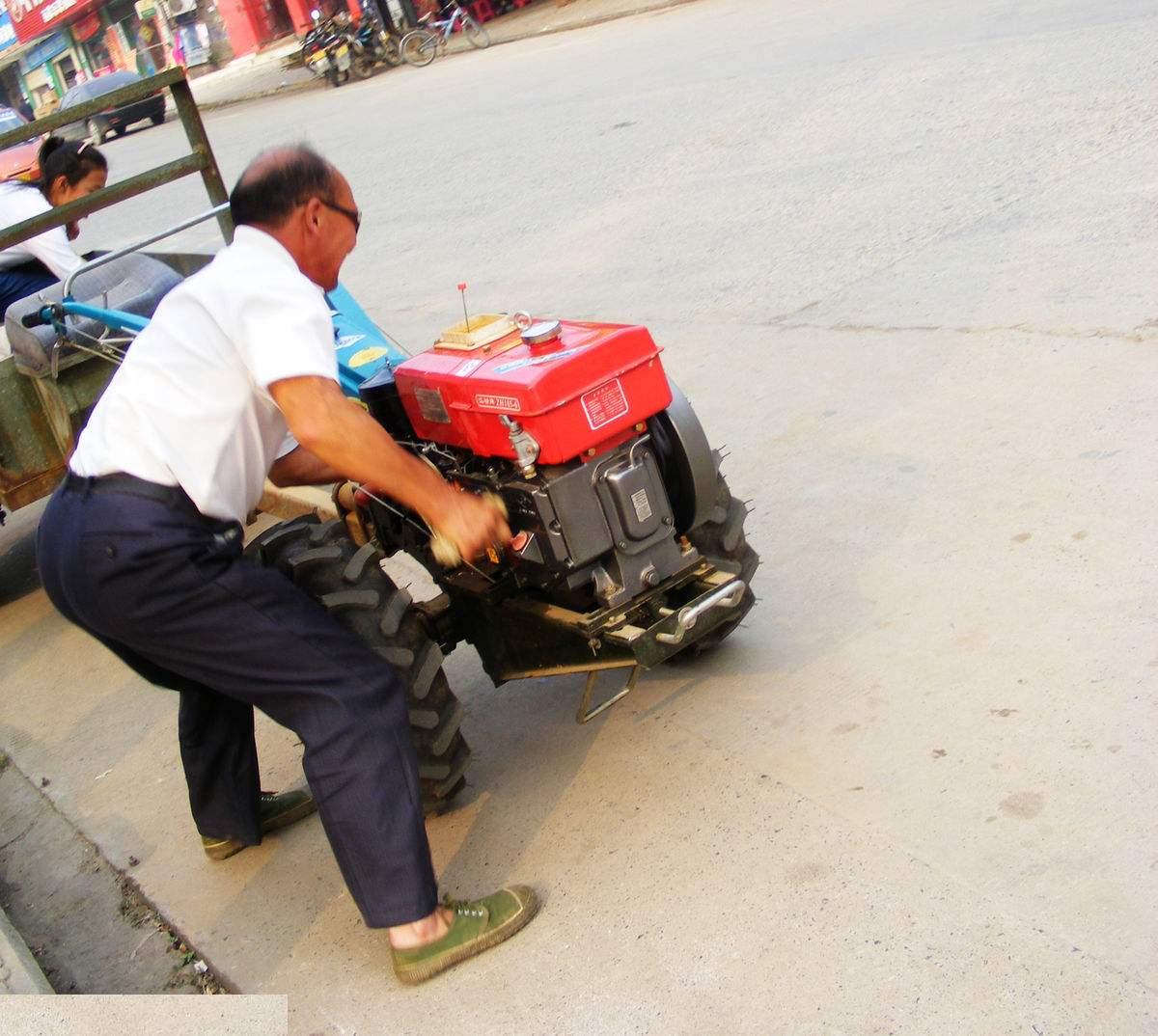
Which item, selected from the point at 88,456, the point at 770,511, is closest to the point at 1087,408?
the point at 770,511

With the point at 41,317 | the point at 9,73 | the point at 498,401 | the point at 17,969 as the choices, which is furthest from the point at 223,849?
the point at 9,73

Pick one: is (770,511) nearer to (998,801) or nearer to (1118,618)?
(1118,618)

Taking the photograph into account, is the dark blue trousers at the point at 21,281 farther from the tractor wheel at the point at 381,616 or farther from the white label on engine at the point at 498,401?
the white label on engine at the point at 498,401

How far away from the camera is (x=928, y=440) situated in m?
4.85

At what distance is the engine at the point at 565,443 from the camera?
3.09m

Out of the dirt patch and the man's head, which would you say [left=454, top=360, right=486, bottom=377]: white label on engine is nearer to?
the man's head

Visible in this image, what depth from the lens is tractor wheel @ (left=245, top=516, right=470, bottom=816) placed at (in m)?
3.28

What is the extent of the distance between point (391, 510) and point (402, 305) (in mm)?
5366

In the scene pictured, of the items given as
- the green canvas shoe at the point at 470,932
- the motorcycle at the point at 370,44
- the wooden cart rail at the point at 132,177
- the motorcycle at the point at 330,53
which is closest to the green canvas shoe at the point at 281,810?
the green canvas shoe at the point at 470,932

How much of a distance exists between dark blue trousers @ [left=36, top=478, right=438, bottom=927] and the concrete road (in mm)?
384

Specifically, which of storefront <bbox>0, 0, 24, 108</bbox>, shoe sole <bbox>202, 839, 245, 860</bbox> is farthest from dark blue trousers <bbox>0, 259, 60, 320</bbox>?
storefront <bbox>0, 0, 24, 108</bbox>

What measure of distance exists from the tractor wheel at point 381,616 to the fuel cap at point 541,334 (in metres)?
0.67

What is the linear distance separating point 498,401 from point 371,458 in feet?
1.47

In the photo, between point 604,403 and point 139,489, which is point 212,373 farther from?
point 604,403
